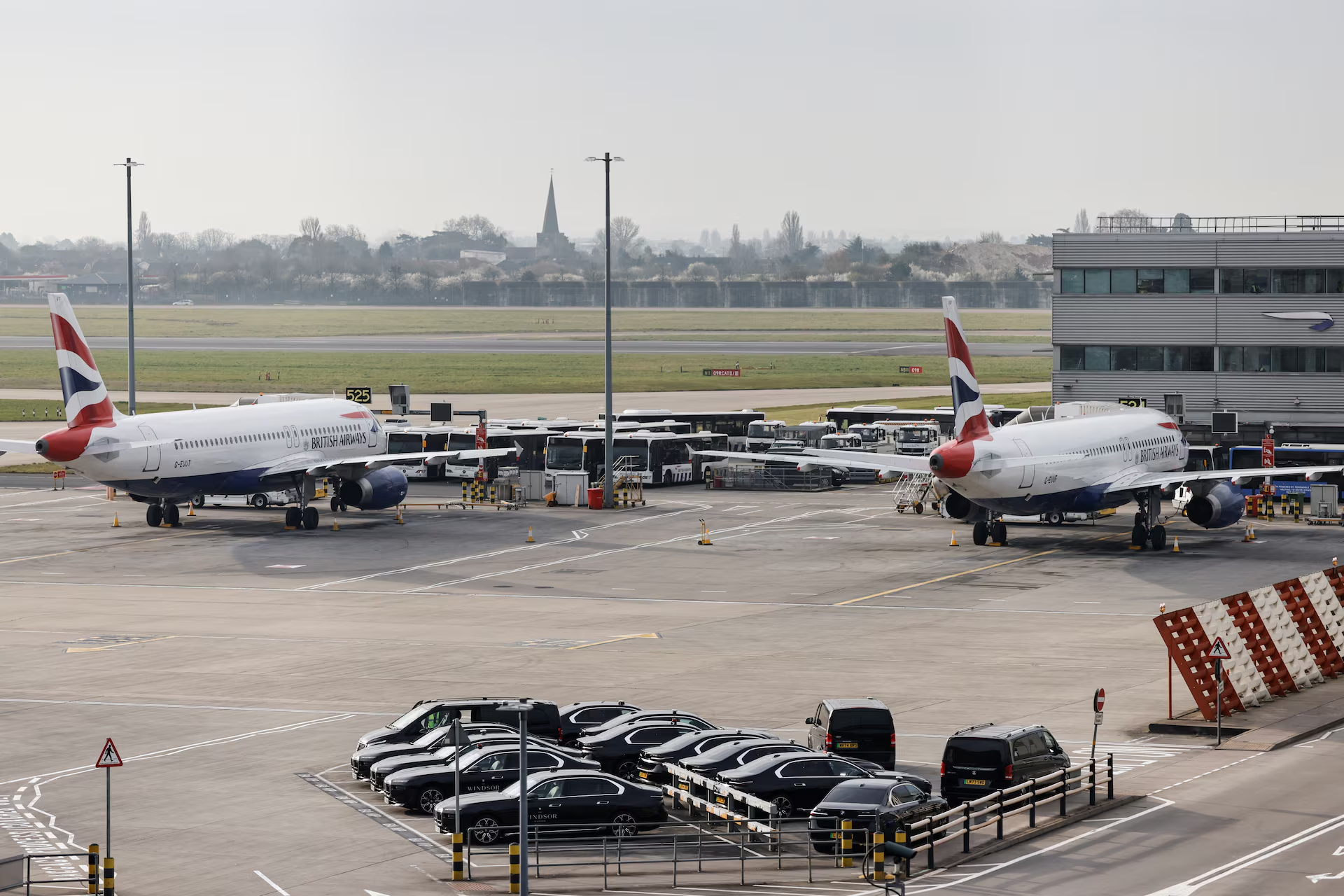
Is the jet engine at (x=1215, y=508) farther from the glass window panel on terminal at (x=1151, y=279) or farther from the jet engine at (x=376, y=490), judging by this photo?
the jet engine at (x=376, y=490)

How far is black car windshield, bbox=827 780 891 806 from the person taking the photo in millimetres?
31531

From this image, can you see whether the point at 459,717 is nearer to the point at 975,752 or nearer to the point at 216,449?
the point at 975,752

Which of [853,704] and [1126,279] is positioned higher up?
[1126,279]

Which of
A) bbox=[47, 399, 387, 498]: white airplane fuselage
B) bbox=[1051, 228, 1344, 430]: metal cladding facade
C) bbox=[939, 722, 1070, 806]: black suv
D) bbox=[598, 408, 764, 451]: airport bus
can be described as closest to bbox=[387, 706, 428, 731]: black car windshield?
bbox=[939, 722, 1070, 806]: black suv

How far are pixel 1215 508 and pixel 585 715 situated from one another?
4677 centimetres

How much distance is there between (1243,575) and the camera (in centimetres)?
6612

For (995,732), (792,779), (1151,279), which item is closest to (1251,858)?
(995,732)

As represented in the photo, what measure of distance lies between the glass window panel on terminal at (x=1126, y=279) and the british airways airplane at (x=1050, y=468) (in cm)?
1683

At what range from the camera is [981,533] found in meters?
76.8

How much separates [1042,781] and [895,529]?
162ft

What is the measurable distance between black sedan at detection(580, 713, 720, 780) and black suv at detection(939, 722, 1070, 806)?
5.85m

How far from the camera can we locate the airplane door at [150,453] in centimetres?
7675

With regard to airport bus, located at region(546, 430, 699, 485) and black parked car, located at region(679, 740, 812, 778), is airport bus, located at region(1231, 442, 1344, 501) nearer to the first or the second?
airport bus, located at region(546, 430, 699, 485)

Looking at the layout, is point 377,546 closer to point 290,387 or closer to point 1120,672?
point 1120,672
